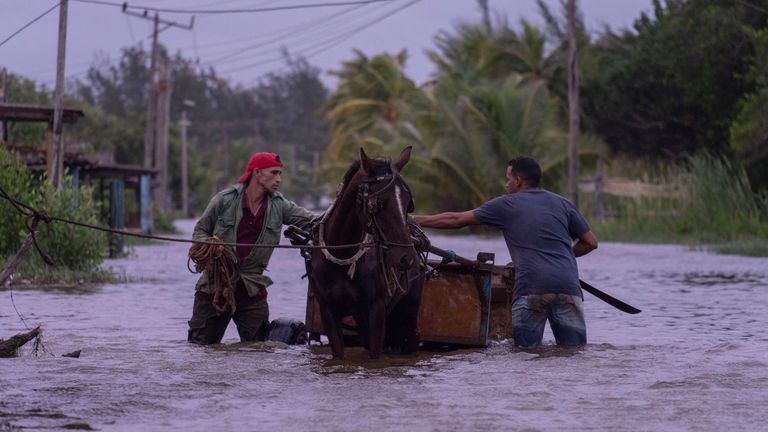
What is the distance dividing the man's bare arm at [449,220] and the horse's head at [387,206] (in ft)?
2.88

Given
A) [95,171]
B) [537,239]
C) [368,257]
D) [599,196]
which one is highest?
[95,171]

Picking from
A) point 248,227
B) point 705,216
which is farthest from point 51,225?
point 705,216

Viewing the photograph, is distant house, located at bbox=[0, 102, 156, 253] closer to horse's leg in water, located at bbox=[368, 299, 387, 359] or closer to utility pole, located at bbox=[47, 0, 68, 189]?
utility pole, located at bbox=[47, 0, 68, 189]

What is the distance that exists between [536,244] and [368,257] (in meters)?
1.41

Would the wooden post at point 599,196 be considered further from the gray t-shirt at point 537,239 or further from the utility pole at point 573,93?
the gray t-shirt at point 537,239

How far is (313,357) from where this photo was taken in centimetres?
1002

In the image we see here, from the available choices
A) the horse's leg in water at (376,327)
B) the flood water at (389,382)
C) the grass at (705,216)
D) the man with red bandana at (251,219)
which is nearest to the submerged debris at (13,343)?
the flood water at (389,382)

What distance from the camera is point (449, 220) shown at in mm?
9547

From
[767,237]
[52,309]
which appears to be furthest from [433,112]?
[52,309]

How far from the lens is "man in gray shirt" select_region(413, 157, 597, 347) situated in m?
9.39

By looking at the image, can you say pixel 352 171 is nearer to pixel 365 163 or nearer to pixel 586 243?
pixel 365 163

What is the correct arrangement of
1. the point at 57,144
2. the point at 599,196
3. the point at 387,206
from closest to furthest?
the point at 387,206, the point at 57,144, the point at 599,196

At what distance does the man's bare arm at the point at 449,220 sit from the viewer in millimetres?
9422

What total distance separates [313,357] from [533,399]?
2.43 metres
